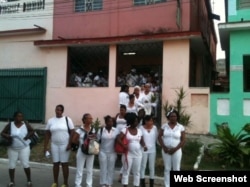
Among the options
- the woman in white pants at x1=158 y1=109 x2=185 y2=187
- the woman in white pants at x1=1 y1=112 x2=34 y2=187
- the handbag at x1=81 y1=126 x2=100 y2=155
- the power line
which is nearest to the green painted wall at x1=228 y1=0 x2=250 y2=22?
the power line

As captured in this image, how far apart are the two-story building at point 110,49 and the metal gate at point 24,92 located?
0.13 m

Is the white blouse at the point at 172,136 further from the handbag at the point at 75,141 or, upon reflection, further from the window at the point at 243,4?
the window at the point at 243,4

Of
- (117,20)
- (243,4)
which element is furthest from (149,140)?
(117,20)

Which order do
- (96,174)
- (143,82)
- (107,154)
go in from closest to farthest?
1. (107,154)
2. (96,174)
3. (143,82)

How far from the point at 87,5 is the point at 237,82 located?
6647mm

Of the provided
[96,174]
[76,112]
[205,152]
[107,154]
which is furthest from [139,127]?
[76,112]

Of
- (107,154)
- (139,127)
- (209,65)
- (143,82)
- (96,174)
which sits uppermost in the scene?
(209,65)

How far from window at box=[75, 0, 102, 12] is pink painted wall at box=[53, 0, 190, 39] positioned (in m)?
0.18

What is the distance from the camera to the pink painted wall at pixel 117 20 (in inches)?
533

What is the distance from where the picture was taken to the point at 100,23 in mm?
14633

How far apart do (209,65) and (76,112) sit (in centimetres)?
1007

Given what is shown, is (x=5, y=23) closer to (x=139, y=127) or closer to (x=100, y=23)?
(x=100, y=23)

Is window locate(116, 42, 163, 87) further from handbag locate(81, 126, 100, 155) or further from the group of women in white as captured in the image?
handbag locate(81, 126, 100, 155)

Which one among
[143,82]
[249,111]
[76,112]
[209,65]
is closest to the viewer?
[249,111]
